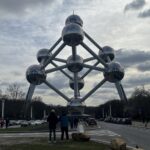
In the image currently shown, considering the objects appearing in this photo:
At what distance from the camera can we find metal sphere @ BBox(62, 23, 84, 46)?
2771 inches

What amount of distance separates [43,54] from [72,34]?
12268 mm

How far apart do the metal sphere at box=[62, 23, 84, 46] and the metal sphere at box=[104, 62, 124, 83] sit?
6.98m

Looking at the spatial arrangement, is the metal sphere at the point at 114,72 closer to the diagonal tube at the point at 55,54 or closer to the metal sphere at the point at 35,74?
the diagonal tube at the point at 55,54

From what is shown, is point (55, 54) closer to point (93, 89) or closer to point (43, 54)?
point (43, 54)

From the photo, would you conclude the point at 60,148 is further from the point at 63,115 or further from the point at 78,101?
the point at 78,101

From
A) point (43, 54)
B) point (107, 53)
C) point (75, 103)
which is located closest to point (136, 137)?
point (75, 103)

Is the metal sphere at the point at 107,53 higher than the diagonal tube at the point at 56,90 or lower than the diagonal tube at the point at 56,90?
higher

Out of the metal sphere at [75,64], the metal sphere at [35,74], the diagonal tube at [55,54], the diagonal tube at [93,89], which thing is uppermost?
the diagonal tube at [55,54]

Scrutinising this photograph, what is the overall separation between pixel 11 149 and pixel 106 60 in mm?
62433

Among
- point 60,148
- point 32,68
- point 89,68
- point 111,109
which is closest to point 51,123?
point 60,148

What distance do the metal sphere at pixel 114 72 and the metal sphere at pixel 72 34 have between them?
6.98m

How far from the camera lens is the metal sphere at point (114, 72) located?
243 ft

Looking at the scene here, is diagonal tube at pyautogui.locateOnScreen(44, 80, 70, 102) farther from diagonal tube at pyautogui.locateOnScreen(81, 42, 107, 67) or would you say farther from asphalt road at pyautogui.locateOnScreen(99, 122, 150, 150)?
asphalt road at pyautogui.locateOnScreen(99, 122, 150, 150)

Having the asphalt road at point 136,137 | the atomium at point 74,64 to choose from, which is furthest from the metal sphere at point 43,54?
the asphalt road at point 136,137
